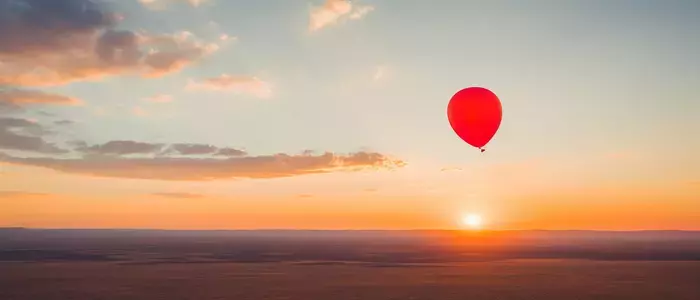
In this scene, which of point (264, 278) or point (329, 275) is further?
point (329, 275)

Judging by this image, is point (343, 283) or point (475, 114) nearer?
point (475, 114)

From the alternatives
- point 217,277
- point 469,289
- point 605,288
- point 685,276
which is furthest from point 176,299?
point 685,276

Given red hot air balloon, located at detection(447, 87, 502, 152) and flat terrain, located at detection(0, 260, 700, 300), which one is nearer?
red hot air balloon, located at detection(447, 87, 502, 152)

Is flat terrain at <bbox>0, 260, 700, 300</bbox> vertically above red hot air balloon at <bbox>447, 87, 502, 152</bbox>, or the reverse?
red hot air balloon at <bbox>447, 87, 502, 152</bbox>

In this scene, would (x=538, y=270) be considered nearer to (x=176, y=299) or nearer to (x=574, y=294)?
(x=574, y=294)

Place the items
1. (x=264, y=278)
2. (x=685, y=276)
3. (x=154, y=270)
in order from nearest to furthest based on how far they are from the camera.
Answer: (x=264, y=278) < (x=685, y=276) < (x=154, y=270)

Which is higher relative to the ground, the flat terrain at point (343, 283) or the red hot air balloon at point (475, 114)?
the red hot air balloon at point (475, 114)

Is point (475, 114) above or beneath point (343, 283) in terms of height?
above

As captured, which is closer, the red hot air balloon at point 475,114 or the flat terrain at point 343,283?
the red hot air balloon at point 475,114
